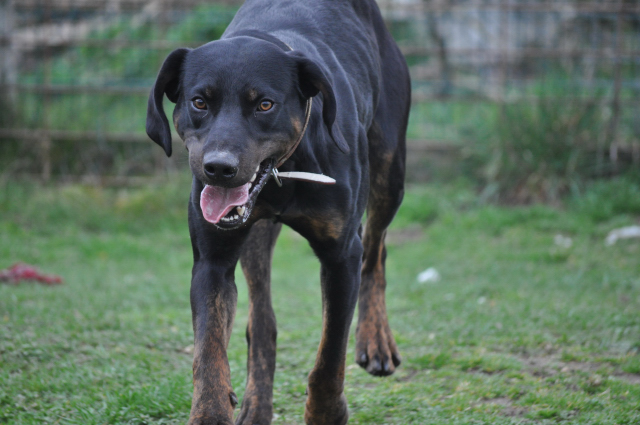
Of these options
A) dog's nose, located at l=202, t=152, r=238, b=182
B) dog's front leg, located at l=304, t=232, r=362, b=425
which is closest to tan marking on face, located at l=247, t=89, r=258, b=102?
dog's nose, located at l=202, t=152, r=238, b=182

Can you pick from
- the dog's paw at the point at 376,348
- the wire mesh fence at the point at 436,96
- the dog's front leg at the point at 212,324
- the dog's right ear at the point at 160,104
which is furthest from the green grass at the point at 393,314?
the dog's right ear at the point at 160,104

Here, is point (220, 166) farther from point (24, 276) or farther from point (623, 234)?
point (623, 234)

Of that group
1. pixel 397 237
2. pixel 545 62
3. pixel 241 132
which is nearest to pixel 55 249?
pixel 397 237

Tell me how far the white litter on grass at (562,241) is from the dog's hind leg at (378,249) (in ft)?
12.4

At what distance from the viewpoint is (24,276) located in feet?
20.9

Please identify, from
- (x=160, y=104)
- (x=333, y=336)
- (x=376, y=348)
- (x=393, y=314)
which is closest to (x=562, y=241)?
(x=393, y=314)

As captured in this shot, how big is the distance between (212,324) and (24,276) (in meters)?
4.11

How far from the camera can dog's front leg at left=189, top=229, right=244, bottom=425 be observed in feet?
8.93

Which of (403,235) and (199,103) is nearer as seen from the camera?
(199,103)

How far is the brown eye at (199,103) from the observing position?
2.73 m

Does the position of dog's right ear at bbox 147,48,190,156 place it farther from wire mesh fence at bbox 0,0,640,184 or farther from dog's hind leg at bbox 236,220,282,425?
wire mesh fence at bbox 0,0,640,184

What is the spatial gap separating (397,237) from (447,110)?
267 centimetres

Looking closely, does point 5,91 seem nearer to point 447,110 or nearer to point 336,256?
point 447,110

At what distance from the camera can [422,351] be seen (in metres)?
4.67
